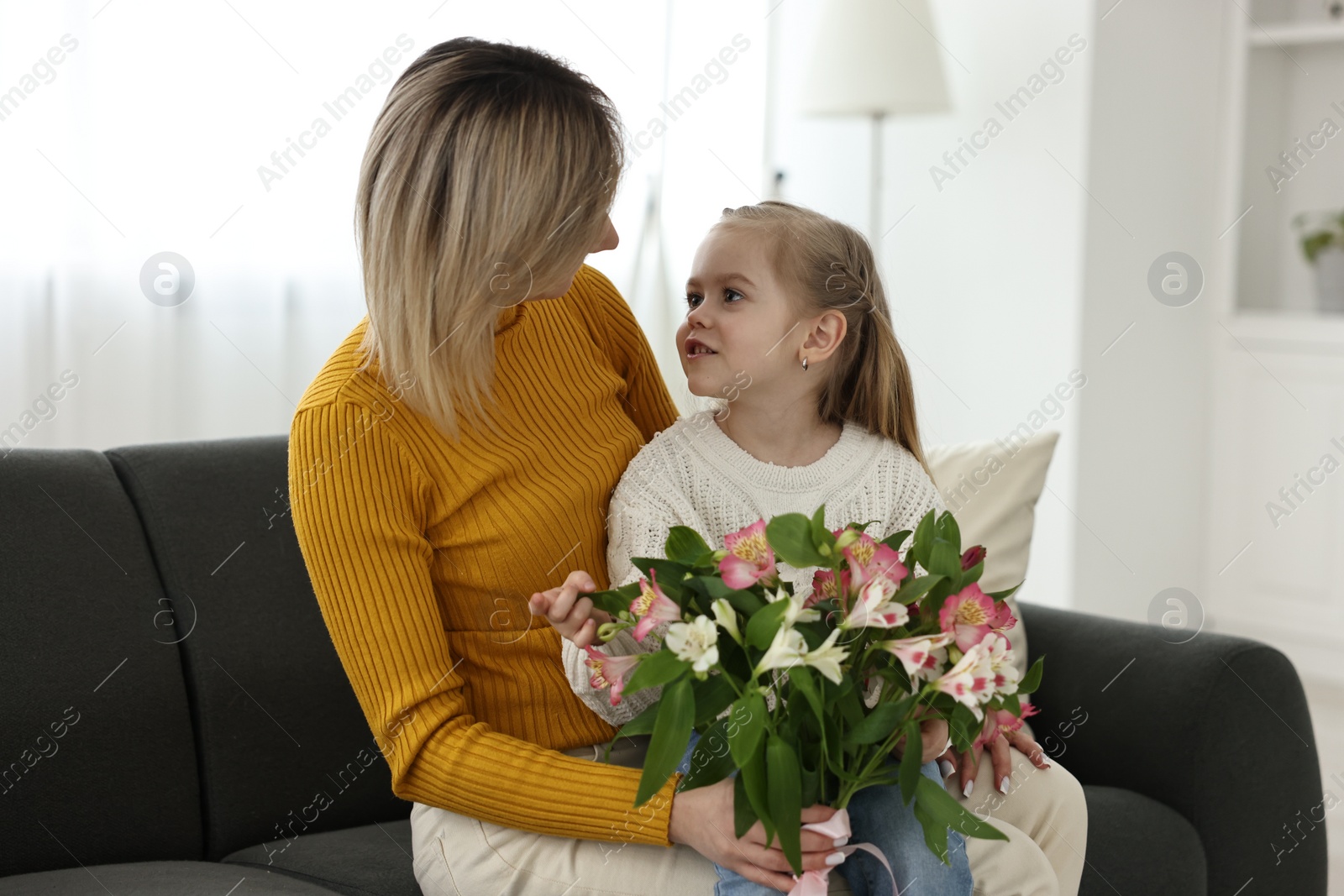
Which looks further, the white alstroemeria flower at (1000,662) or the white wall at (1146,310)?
the white wall at (1146,310)

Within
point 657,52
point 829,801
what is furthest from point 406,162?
point 657,52

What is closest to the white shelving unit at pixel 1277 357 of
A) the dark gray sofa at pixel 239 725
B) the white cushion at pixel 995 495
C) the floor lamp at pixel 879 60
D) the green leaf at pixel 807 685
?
the floor lamp at pixel 879 60

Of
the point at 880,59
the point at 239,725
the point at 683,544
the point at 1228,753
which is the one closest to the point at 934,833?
the point at 683,544

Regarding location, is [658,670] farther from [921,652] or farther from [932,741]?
[932,741]

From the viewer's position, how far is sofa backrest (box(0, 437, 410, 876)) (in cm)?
145

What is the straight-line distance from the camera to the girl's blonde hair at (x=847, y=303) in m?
1.51

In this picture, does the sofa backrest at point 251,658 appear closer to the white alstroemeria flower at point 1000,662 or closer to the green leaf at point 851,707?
the green leaf at point 851,707

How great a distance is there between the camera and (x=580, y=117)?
1322 millimetres

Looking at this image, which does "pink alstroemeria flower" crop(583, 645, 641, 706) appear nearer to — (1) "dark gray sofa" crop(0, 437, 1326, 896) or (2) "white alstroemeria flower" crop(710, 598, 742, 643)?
(2) "white alstroemeria flower" crop(710, 598, 742, 643)

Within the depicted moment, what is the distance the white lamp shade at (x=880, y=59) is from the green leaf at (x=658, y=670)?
8.38 feet

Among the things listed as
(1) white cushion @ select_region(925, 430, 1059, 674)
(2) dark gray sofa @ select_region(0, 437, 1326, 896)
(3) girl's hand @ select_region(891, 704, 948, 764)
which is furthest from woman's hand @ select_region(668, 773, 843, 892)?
(1) white cushion @ select_region(925, 430, 1059, 674)

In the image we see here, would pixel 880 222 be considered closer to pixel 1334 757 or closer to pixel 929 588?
pixel 1334 757

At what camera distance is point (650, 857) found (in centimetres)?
125

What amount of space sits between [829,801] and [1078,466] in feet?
8.10
